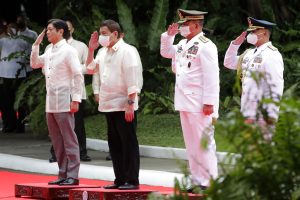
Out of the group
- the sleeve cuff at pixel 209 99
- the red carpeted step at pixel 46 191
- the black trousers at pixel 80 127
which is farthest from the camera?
the black trousers at pixel 80 127

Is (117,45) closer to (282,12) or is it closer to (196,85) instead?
(196,85)

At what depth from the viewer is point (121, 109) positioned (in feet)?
33.4

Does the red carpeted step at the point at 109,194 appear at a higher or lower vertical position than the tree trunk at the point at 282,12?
lower

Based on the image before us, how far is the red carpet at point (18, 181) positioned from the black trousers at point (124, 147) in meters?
1.12

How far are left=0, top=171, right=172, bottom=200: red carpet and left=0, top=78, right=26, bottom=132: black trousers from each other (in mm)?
5082

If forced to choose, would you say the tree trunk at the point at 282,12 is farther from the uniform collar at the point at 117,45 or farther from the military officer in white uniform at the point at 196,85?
the military officer in white uniform at the point at 196,85

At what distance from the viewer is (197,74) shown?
9656 mm

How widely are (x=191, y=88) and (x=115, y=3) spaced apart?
10086 millimetres

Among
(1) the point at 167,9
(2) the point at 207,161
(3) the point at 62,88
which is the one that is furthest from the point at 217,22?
(2) the point at 207,161

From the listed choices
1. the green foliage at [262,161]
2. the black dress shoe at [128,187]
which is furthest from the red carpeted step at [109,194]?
the green foliage at [262,161]

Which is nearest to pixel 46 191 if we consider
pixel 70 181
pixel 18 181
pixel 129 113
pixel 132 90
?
pixel 70 181

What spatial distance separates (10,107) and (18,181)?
6.37 meters

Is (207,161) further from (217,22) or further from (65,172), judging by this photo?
(217,22)

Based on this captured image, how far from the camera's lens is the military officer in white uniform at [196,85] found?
9.61 m
